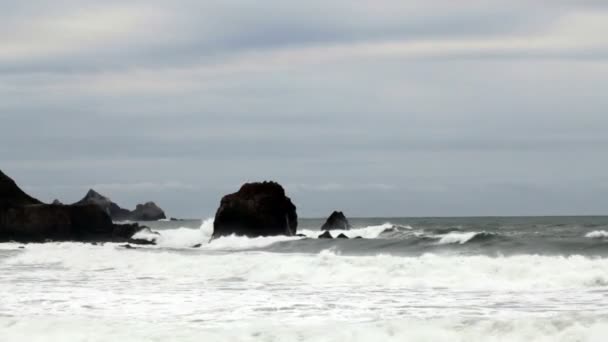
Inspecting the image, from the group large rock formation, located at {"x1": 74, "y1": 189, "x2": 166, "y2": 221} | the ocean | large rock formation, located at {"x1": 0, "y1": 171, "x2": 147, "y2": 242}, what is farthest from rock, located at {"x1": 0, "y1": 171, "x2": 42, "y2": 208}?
large rock formation, located at {"x1": 74, "y1": 189, "x2": 166, "y2": 221}

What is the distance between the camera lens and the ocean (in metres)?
17.2

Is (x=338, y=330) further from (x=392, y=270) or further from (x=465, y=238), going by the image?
(x=465, y=238)

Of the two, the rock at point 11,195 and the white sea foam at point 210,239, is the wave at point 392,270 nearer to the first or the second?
the white sea foam at point 210,239

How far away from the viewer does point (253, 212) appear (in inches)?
2196

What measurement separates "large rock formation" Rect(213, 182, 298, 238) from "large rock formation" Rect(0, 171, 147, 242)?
35.1 feet

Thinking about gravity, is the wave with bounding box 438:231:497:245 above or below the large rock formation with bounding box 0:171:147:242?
below

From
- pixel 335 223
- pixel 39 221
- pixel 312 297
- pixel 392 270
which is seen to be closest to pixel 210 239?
pixel 39 221

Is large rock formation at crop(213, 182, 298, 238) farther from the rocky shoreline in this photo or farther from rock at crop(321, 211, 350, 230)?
rock at crop(321, 211, 350, 230)

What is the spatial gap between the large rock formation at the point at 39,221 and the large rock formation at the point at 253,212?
35.1ft

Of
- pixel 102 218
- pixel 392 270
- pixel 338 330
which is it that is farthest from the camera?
pixel 102 218

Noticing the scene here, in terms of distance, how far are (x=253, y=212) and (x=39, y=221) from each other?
50.8 feet

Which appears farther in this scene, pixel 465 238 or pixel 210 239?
pixel 210 239

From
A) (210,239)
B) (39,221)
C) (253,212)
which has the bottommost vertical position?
(210,239)

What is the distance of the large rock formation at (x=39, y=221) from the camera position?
60594 millimetres
